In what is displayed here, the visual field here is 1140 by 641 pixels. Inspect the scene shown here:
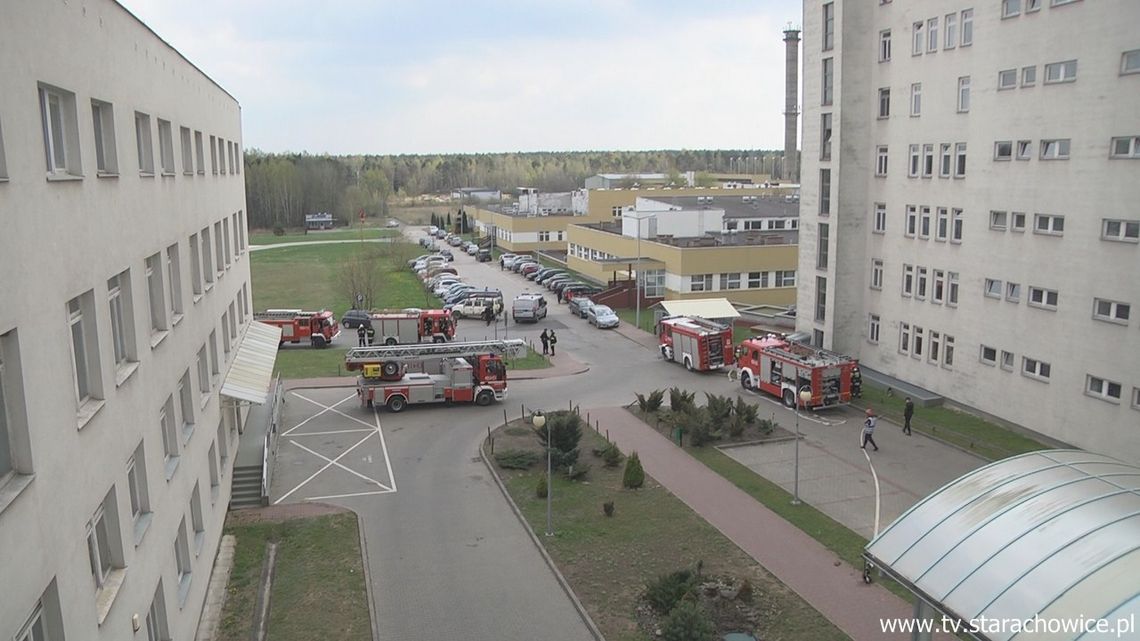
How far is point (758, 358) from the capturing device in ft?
101

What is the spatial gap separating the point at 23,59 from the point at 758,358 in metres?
26.6

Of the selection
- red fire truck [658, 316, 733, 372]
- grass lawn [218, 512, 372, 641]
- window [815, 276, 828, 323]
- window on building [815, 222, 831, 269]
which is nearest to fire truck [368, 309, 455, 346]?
red fire truck [658, 316, 733, 372]

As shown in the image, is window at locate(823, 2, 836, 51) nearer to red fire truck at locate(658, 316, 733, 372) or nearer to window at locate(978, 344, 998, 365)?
red fire truck at locate(658, 316, 733, 372)

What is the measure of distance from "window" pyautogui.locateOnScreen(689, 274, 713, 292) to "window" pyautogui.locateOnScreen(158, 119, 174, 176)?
35.6 m

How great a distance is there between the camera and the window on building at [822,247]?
3425 centimetres

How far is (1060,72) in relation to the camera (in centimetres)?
2342

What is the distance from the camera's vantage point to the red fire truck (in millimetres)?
34000

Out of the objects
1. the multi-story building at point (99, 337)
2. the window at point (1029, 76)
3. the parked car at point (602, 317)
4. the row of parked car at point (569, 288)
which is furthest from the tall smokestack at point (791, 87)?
the multi-story building at point (99, 337)

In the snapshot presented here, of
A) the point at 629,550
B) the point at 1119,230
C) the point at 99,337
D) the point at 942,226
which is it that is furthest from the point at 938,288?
the point at 99,337

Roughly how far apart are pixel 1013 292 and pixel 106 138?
2476 cm

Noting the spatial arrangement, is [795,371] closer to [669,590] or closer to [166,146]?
[669,590]

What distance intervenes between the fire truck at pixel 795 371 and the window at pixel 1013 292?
5.21 m

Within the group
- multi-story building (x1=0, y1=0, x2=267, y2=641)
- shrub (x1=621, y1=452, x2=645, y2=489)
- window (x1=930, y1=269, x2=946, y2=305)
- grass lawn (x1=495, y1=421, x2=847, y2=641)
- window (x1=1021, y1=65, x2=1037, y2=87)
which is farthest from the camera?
window (x1=930, y1=269, x2=946, y2=305)

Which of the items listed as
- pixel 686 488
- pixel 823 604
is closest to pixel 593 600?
pixel 823 604
